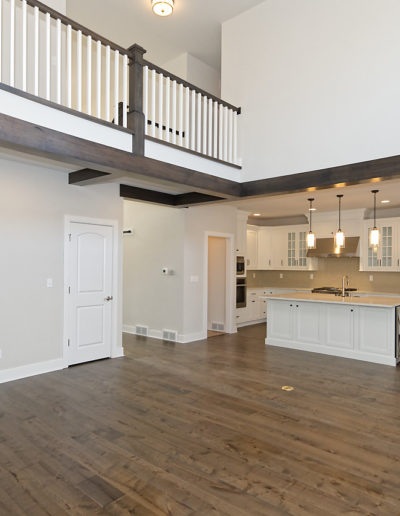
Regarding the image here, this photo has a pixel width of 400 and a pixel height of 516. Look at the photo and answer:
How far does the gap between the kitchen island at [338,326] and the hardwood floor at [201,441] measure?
0.49 metres

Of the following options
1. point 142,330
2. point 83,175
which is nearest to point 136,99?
point 83,175

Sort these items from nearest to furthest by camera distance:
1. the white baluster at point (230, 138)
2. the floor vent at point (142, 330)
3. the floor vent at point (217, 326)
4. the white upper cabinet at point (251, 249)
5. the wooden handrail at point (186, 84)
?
the wooden handrail at point (186, 84), the white baluster at point (230, 138), the floor vent at point (142, 330), the floor vent at point (217, 326), the white upper cabinet at point (251, 249)

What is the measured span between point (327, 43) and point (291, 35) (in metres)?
0.59

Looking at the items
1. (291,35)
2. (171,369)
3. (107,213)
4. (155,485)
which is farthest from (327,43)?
(155,485)

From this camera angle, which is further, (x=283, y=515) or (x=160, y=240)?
(x=160, y=240)

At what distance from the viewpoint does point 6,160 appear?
15.3 ft

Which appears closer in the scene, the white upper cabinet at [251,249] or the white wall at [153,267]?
the white wall at [153,267]

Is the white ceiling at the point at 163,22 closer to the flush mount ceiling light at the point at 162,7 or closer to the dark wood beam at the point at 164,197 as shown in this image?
the flush mount ceiling light at the point at 162,7

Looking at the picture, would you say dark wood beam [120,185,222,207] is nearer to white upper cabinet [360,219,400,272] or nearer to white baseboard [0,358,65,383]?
white baseboard [0,358,65,383]

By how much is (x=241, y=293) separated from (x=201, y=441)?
5.58 meters

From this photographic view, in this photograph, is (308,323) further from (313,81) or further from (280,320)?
(313,81)

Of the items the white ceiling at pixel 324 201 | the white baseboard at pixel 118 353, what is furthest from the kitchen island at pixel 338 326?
the white baseboard at pixel 118 353

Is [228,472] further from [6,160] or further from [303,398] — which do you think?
[6,160]

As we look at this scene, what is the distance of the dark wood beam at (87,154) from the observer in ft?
10.3
